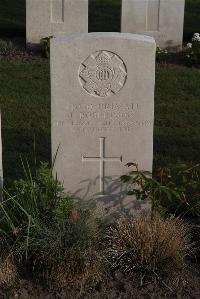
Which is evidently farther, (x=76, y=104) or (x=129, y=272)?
(x=76, y=104)

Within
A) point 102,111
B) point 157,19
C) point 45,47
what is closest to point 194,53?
point 157,19

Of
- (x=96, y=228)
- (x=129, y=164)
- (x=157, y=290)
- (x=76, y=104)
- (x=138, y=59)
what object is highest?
(x=138, y=59)

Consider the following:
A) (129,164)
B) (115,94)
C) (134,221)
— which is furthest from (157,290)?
(115,94)

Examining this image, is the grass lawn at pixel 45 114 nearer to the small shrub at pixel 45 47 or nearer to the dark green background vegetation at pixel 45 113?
the dark green background vegetation at pixel 45 113

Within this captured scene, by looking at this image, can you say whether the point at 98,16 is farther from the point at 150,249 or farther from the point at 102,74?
the point at 150,249

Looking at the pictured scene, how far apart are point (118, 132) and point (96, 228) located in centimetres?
85

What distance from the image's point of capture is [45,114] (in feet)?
28.1

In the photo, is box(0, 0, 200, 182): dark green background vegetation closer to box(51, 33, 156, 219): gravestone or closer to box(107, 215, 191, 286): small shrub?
box(51, 33, 156, 219): gravestone

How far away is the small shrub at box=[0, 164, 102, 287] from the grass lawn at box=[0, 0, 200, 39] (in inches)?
329

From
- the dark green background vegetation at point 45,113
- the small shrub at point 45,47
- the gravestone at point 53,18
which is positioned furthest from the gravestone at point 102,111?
the gravestone at point 53,18

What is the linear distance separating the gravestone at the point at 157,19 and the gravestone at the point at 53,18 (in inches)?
30.6

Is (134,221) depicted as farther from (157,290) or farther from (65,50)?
(65,50)

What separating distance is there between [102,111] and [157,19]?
679cm

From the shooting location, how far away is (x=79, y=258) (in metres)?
4.66
